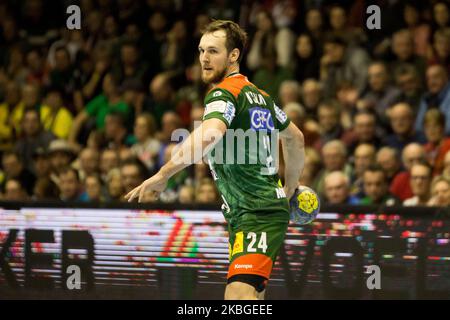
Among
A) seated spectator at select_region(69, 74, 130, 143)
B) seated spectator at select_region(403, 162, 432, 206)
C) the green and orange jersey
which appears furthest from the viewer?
seated spectator at select_region(69, 74, 130, 143)

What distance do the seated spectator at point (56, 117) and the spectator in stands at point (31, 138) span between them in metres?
0.20

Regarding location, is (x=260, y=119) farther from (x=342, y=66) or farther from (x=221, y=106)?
(x=342, y=66)

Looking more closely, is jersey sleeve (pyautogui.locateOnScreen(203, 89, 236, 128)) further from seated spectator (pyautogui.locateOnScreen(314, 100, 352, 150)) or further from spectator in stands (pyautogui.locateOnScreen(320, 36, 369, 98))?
spectator in stands (pyautogui.locateOnScreen(320, 36, 369, 98))

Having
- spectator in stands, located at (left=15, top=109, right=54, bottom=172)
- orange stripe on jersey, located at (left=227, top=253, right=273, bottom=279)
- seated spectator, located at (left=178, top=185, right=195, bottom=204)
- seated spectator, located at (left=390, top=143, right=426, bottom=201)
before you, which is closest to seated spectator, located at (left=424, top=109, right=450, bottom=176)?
seated spectator, located at (left=390, top=143, right=426, bottom=201)

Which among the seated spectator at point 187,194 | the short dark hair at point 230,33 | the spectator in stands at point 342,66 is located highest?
the spectator in stands at point 342,66

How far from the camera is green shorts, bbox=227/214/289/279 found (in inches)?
238

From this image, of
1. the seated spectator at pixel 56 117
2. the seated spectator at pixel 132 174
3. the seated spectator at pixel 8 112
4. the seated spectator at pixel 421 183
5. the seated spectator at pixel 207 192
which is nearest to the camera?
the seated spectator at pixel 421 183

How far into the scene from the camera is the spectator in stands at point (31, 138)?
12891 mm

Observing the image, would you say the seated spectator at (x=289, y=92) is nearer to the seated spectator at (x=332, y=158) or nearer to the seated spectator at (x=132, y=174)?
the seated spectator at (x=332, y=158)

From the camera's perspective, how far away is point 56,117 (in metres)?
13.3

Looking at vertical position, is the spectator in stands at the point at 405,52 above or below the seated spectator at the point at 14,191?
above

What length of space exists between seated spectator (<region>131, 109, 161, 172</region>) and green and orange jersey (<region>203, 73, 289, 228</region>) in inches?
224

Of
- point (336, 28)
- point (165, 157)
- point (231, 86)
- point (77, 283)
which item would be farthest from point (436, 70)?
point (231, 86)

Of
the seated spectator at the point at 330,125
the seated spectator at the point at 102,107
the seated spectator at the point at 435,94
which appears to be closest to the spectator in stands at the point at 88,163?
the seated spectator at the point at 102,107
